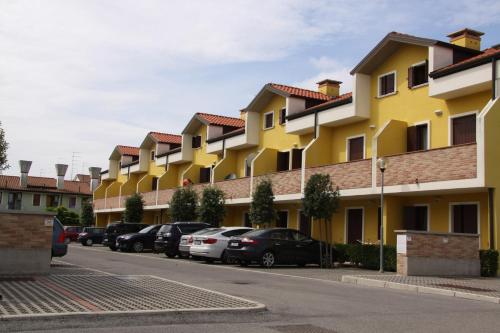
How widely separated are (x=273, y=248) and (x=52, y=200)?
66.2m

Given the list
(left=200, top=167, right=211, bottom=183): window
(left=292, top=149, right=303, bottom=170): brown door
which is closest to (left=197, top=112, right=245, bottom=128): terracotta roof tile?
(left=200, top=167, right=211, bottom=183): window

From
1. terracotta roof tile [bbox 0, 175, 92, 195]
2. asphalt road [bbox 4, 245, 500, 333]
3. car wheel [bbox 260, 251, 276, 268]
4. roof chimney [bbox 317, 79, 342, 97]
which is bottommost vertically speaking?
asphalt road [bbox 4, 245, 500, 333]

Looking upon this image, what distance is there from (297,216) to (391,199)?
814cm

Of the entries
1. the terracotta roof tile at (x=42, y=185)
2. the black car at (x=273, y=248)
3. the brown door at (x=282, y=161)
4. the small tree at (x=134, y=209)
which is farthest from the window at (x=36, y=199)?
the black car at (x=273, y=248)

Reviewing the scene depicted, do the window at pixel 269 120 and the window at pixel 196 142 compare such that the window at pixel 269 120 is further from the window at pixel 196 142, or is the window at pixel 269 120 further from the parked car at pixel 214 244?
the parked car at pixel 214 244

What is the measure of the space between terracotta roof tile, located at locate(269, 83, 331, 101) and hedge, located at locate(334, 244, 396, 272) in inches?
395

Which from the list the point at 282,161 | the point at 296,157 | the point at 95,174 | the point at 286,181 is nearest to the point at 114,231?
the point at 282,161

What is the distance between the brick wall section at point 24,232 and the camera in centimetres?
1500

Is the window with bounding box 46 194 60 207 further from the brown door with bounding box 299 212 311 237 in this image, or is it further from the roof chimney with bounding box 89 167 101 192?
the brown door with bounding box 299 212 311 237

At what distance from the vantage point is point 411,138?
79.8 ft

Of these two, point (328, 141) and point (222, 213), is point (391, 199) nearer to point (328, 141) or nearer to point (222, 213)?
point (328, 141)

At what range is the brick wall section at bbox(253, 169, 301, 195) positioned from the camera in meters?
28.0

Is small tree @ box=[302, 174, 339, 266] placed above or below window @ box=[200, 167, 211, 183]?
below

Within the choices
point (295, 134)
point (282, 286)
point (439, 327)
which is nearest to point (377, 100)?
point (295, 134)
